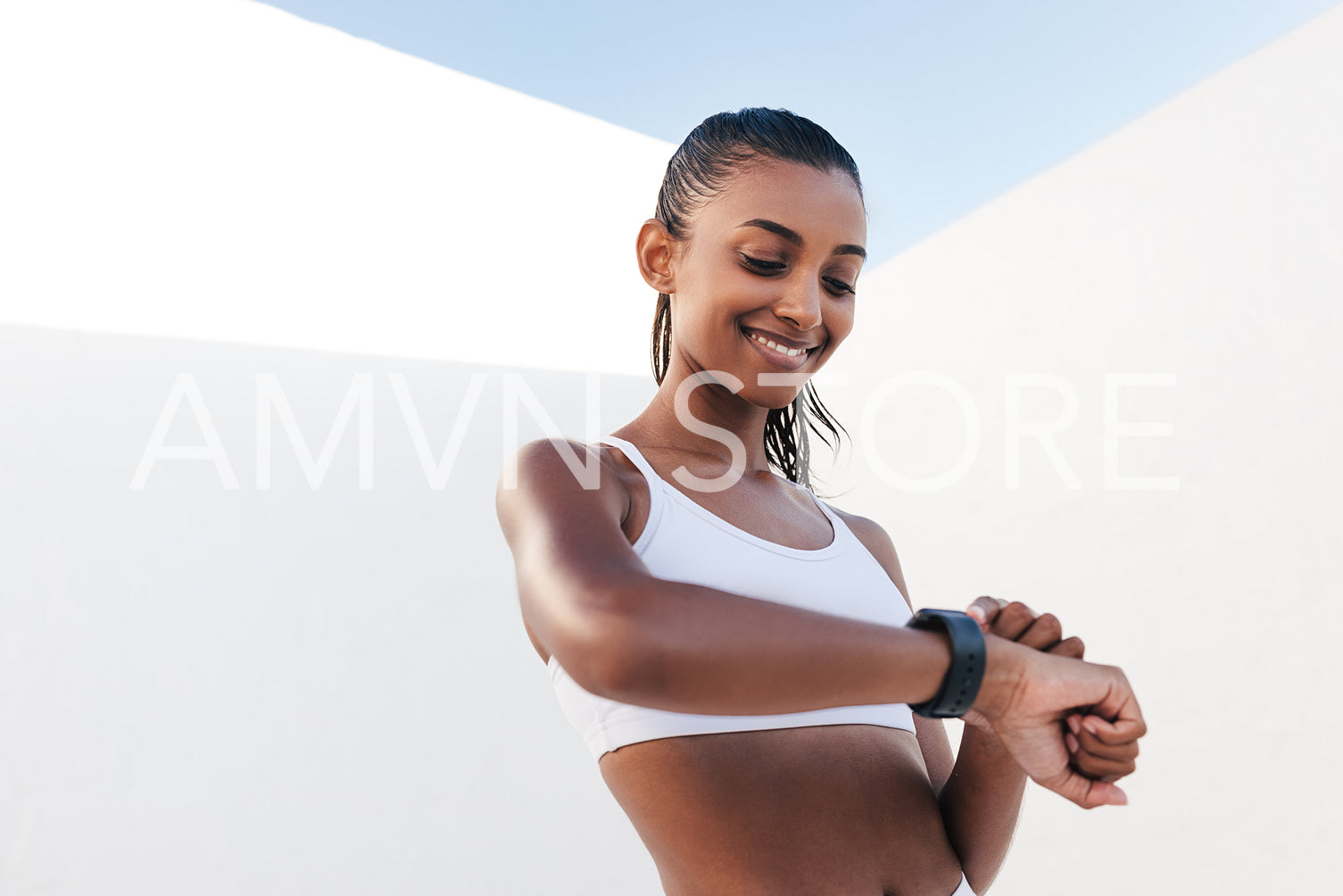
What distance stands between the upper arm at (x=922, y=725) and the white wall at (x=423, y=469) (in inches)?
89.2

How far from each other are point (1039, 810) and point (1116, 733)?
133 inches

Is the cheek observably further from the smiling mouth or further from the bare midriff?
the bare midriff

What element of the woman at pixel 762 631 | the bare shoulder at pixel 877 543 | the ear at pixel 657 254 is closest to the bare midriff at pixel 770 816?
the woman at pixel 762 631

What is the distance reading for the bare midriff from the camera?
2.94 feet

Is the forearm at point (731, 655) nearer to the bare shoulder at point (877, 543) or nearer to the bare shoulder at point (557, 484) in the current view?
the bare shoulder at point (557, 484)

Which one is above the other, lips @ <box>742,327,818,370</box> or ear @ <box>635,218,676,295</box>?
ear @ <box>635,218,676,295</box>

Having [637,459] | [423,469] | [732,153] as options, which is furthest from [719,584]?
[423,469]

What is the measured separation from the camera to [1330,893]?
9.21 ft

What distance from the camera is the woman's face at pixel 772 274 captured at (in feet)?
3.59

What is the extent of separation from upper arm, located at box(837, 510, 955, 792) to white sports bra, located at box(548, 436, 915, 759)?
0.08 metres

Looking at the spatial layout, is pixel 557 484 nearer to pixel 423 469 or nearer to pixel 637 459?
pixel 637 459

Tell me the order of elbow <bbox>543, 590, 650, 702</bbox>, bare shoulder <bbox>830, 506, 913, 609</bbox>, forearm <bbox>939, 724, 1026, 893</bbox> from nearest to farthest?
elbow <bbox>543, 590, 650, 702</bbox>, forearm <bbox>939, 724, 1026, 893</bbox>, bare shoulder <bbox>830, 506, 913, 609</bbox>

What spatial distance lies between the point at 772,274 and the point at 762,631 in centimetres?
54

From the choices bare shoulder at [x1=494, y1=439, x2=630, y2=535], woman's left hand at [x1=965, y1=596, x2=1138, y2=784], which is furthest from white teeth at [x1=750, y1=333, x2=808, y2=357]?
woman's left hand at [x1=965, y1=596, x2=1138, y2=784]
